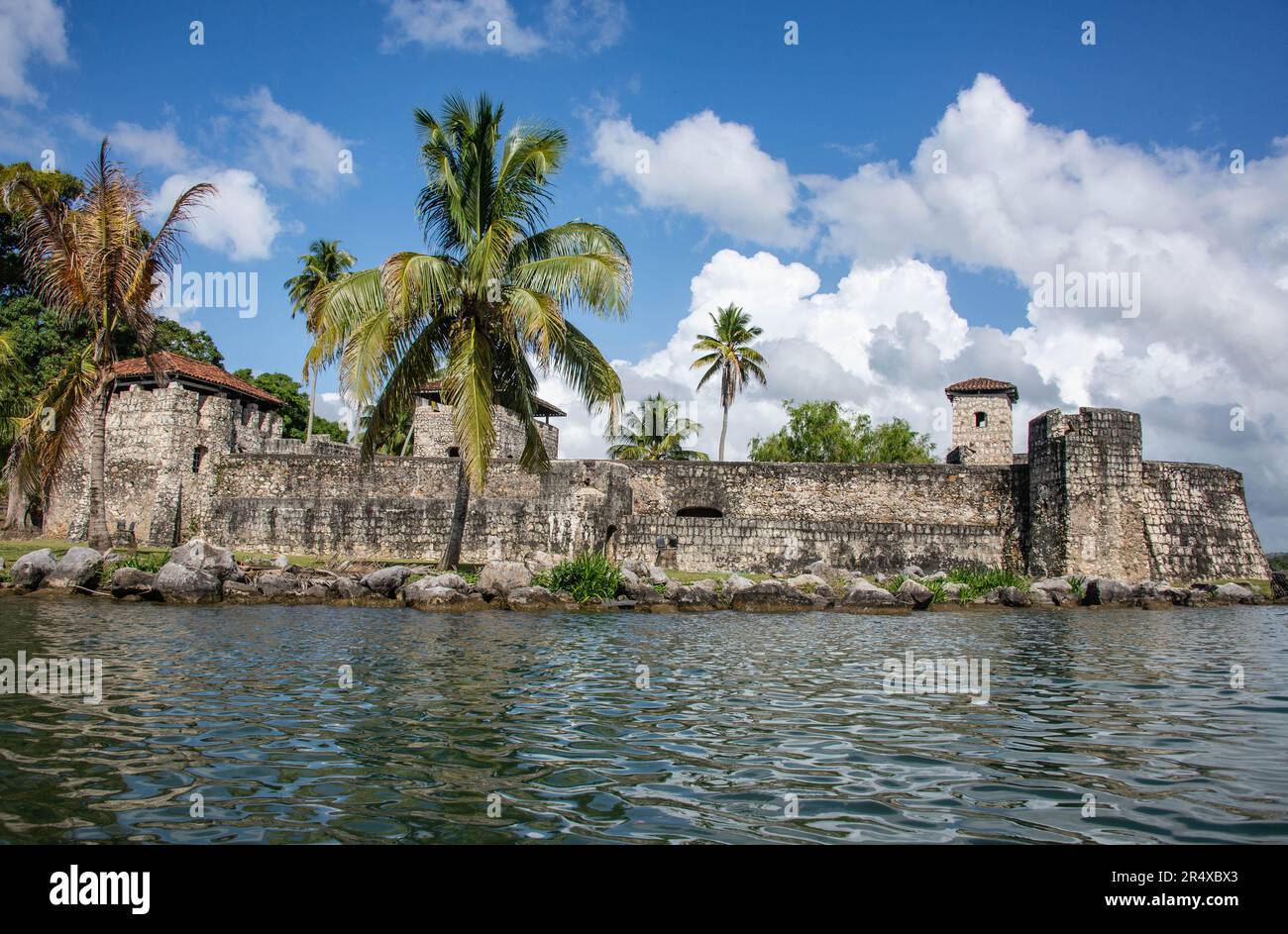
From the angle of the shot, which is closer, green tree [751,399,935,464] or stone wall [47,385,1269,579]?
stone wall [47,385,1269,579]

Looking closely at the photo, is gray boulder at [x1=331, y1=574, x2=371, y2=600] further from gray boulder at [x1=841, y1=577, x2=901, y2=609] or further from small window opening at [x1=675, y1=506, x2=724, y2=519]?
small window opening at [x1=675, y1=506, x2=724, y2=519]

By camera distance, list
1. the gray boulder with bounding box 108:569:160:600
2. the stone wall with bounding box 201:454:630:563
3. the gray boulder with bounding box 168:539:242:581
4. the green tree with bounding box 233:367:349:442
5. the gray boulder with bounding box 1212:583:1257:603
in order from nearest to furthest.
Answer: the gray boulder with bounding box 108:569:160:600, the gray boulder with bounding box 168:539:242:581, the gray boulder with bounding box 1212:583:1257:603, the stone wall with bounding box 201:454:630:563, the green tree with bounding box 233:367:349:442

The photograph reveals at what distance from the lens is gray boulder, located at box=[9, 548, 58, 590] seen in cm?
1609

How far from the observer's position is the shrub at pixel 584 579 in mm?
17031

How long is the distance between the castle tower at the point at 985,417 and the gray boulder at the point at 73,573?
3534 cm

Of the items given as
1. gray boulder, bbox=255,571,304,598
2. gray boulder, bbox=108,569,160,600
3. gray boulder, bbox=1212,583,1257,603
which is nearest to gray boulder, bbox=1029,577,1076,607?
gray boulder, bbox=1212,583,1257,603

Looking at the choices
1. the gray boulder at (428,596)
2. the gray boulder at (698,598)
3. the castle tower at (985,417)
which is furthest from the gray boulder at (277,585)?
the castle tower at (985,417)

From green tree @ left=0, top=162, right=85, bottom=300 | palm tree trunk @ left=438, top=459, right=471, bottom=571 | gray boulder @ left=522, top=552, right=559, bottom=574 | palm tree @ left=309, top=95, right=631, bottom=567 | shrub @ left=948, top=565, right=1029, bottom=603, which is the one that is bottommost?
shrub @ left=948, top=565, right=1029, bottom=603

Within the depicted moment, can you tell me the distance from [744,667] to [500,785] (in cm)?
480

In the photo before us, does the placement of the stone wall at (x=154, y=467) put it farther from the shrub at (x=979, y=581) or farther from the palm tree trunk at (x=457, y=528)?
the shrub at (x=979, y=581)

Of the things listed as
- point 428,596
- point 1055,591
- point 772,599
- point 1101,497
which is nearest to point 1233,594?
point 1101,497

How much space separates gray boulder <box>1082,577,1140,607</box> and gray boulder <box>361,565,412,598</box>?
50.2 feet

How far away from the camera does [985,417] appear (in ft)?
135
